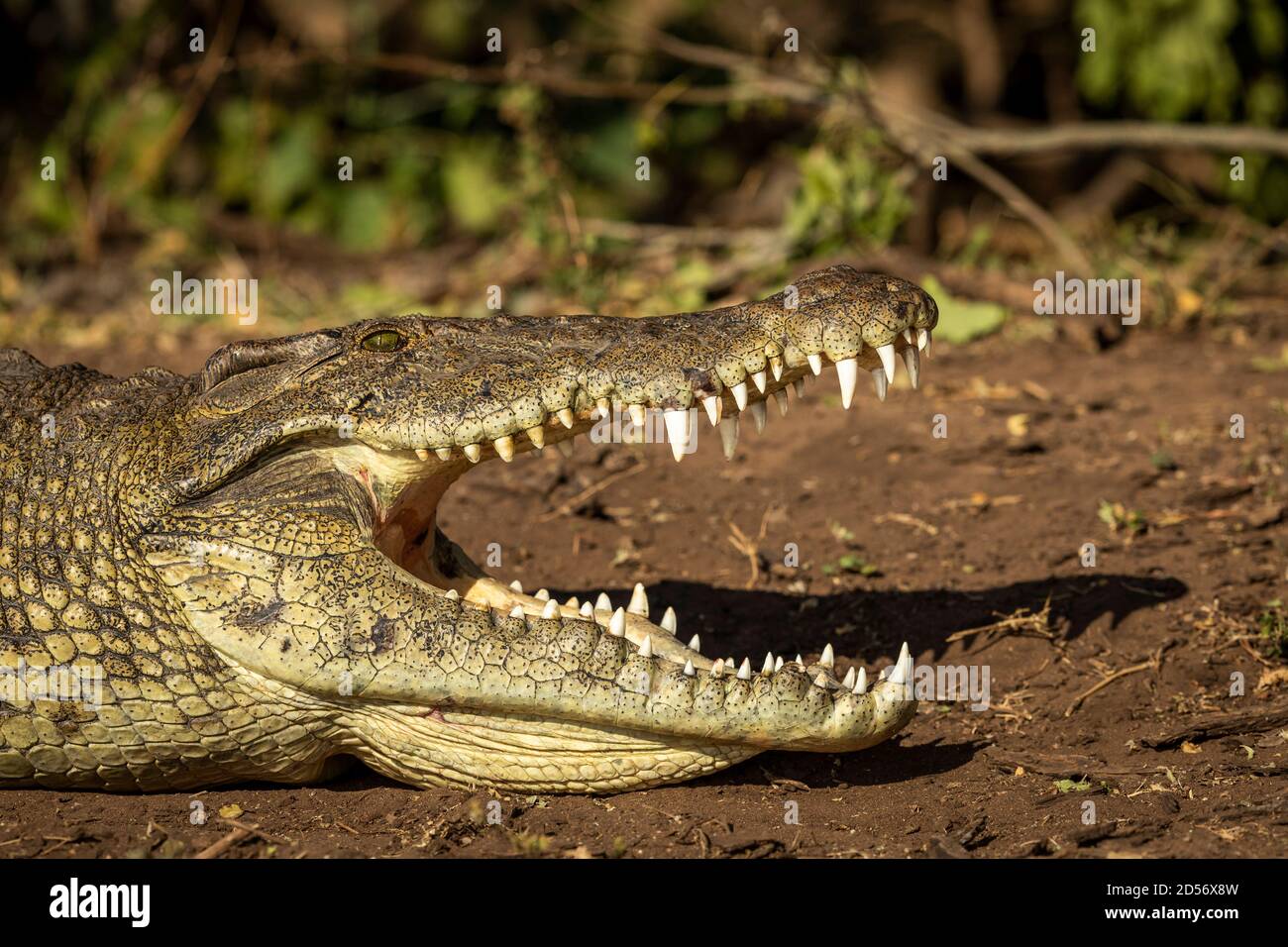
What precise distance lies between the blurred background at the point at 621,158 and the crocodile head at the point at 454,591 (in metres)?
4.17

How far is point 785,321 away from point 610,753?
49.4 inches

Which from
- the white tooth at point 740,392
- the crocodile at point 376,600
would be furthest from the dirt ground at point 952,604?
the white tooth at point 740,392

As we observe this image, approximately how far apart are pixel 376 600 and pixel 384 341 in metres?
0.80

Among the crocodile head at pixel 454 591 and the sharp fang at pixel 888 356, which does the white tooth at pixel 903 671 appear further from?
the sharp fang at pixel 888 356

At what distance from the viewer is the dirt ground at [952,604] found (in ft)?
11.8

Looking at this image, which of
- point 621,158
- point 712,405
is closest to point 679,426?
point 712,405

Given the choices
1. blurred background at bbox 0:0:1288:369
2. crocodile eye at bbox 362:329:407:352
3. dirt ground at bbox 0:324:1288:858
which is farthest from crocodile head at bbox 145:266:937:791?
blurred background at bbox 0:0:1288:369

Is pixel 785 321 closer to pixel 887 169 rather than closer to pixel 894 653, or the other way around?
pixel 894 653

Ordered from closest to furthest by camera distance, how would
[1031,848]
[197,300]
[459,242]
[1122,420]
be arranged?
1. [1031,848]
2. [1122,420]
3. [197,300]
4. [459,242]

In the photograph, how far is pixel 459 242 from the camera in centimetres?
1130

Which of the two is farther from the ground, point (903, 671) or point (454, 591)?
point (454, 591)

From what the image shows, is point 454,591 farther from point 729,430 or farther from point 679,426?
point 729,430

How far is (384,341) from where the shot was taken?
396 cm

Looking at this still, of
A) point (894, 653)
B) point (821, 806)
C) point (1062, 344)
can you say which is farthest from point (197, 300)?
point (821, 806)
